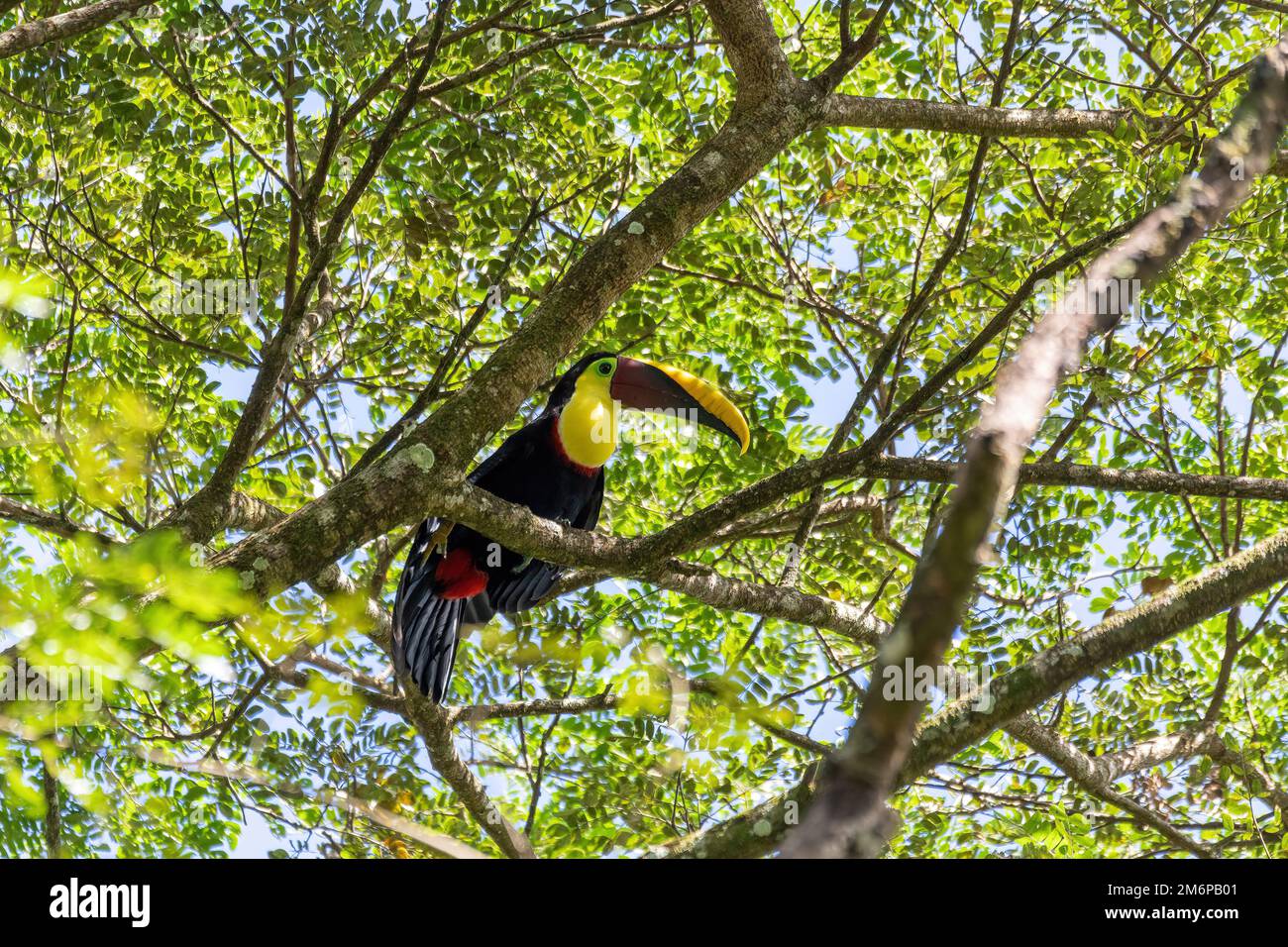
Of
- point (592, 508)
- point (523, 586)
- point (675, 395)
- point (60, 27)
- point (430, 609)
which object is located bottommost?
point (430, 609)

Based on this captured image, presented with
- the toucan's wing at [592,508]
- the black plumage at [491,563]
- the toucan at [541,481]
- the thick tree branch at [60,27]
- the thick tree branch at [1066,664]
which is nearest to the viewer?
the thick tree branch at [1066,664]

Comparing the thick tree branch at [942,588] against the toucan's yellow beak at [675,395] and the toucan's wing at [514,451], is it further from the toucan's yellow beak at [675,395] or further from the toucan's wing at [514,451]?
the toucan's wing at [514,451]

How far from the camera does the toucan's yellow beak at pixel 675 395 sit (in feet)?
16.8

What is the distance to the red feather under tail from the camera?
4953 mm

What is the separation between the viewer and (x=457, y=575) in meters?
4.98

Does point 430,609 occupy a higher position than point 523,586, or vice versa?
point 523,586

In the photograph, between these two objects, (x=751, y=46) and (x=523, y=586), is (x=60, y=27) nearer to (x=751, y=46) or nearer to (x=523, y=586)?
(x=751, y=46)

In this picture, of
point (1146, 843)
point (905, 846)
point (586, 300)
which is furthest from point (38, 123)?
point (1146, 843)

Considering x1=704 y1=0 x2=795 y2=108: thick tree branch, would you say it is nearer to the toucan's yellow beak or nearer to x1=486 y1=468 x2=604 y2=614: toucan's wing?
the toucan's yellow beak

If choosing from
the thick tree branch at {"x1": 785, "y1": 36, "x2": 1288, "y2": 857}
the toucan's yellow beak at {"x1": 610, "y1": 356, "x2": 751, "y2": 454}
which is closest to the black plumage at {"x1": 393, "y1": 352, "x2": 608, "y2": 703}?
the toucan's yellow beak at {"x1": 610, "y1": 356, "x2": 751, "y2": 454}

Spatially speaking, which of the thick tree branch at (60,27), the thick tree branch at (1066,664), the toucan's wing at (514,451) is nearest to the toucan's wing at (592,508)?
the toucan's wing at (514,451)

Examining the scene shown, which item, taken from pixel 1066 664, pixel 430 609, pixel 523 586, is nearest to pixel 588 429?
pixel 523 586

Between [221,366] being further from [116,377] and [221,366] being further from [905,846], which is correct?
[905,846]

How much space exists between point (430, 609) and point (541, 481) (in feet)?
2.57
